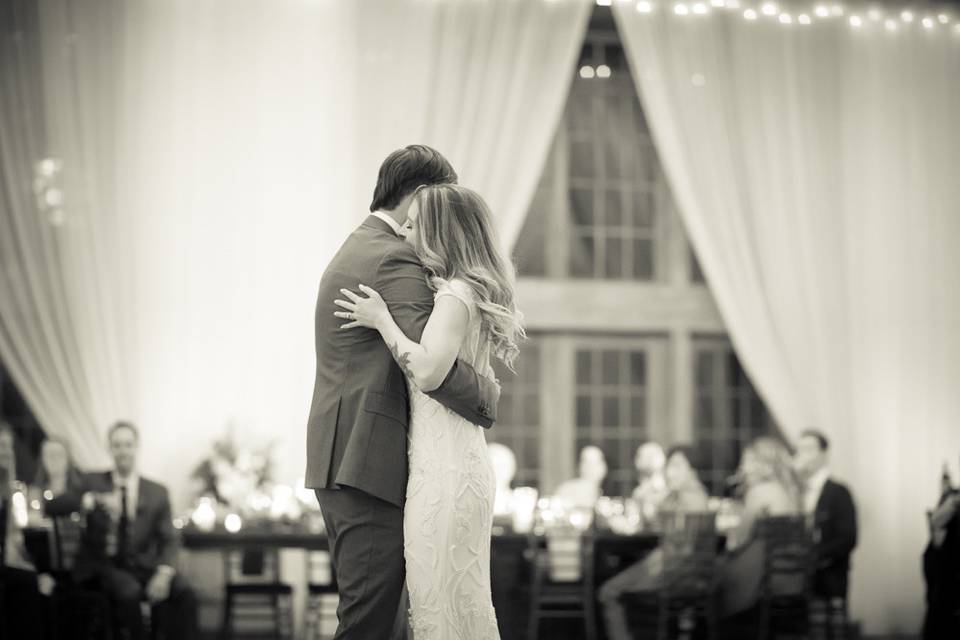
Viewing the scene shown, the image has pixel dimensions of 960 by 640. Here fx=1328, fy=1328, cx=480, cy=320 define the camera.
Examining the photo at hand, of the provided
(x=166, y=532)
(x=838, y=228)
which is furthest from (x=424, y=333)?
(x=838, y=228)

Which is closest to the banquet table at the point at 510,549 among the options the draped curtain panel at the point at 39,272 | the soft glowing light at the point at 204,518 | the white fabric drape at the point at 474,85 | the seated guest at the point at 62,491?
the soft glowing light at the point at 204,518

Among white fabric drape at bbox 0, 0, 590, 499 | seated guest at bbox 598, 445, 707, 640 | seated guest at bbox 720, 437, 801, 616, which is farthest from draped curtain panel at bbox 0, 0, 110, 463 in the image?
seated guest at bbox 720, 437, 801, 616

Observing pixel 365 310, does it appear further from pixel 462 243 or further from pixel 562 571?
pixel 562 571

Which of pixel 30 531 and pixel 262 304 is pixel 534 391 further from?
pixel 30 531

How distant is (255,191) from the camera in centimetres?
958

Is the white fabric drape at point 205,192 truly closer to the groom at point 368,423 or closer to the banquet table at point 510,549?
the banquet table at point 510,549

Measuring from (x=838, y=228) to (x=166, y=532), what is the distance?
19.8ft

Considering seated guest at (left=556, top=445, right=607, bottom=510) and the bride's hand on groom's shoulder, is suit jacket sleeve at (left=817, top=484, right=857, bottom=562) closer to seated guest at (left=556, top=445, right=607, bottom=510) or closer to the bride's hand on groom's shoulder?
seated guest at (left=556, top=445, right=607, bottom=510)

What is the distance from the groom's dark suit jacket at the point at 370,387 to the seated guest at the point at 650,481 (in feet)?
19.2

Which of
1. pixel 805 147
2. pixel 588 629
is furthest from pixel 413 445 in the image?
pixel 805 147

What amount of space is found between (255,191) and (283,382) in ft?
4.59

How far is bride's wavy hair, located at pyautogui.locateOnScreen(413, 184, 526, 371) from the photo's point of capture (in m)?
3.28

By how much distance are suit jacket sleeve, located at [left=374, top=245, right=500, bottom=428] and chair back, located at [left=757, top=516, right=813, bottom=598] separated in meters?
4.81

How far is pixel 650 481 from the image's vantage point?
9.63m
